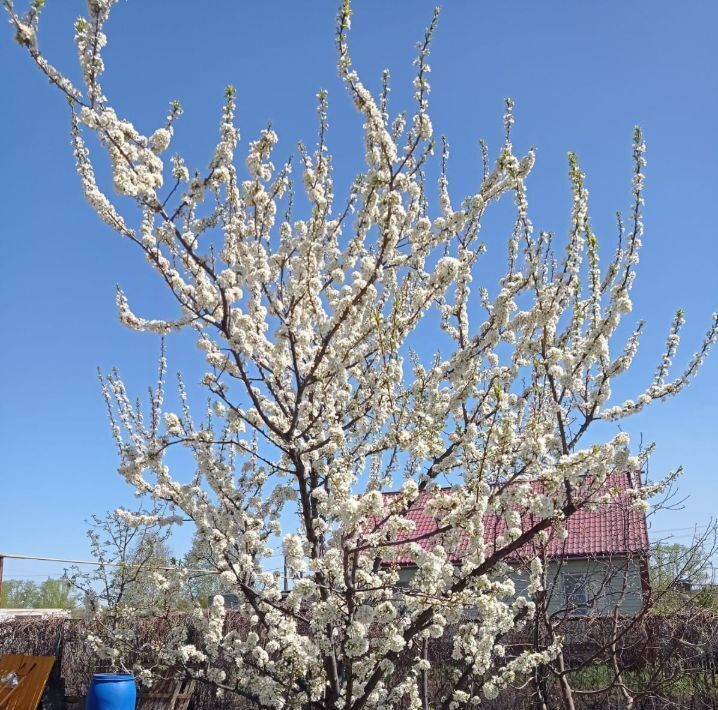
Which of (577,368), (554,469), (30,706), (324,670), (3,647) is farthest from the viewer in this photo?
(3,647)

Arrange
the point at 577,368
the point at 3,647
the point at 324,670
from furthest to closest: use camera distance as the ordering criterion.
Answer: the point at 3,647 < the point at 324,670 < the point at 577,368

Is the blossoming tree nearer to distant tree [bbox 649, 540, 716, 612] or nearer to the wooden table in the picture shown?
distant tree [bbox 649, 540, 716, 612]

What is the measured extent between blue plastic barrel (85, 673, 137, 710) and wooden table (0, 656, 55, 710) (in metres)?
0.93

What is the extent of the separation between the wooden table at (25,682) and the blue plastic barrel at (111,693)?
0.93 m

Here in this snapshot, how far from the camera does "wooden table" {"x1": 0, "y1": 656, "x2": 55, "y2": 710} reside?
6.79 m

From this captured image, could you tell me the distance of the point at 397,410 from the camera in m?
3.78

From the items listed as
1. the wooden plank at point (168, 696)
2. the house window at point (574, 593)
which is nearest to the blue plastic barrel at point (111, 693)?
the wooden plank at point (168, 696)

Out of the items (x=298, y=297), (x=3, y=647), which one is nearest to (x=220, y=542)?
(x=298, y=297)

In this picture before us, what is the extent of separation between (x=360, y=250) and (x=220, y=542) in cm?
204

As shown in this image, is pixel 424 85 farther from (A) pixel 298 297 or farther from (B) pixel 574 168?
(A) pixel 298 297

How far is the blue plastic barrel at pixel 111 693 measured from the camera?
6.27 meters

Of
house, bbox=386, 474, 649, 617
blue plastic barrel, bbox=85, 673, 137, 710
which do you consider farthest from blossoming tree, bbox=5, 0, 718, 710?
blue plastic barrel, bbox=85, 673, 137, 710

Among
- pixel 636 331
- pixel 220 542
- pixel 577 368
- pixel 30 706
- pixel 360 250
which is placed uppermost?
pixel 360 250

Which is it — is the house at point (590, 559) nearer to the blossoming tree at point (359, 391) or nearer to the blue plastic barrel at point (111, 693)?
the blossoming tree at point (359, 391)
